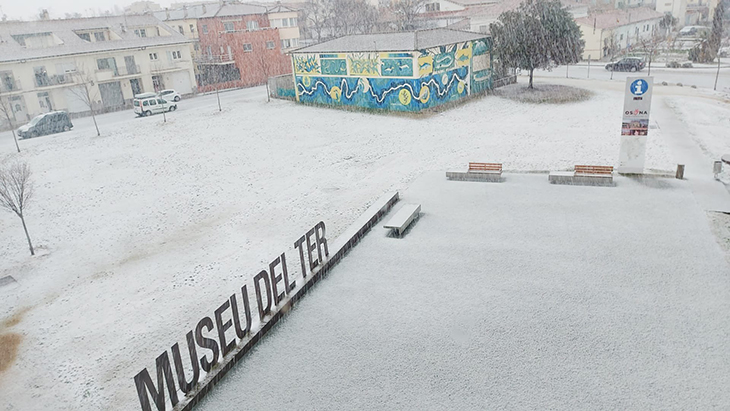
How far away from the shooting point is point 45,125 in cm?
3183

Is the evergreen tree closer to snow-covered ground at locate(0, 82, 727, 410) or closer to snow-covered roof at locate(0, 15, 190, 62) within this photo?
snow-covered ground at locate(0, 82, 727, 410)

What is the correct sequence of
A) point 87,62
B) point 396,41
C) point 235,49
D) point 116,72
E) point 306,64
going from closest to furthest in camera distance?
point 396,41 → point 306,64 → point 87,62 → point 116,72 → point 235,49

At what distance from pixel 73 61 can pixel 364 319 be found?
40.4 metres

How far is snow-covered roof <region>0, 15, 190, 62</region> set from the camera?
38375 millimetres

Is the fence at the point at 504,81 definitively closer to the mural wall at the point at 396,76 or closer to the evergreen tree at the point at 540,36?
the mural wall at the point at 396,76

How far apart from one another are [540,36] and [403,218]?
23421mm

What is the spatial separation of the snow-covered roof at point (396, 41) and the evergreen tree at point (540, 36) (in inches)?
87.2

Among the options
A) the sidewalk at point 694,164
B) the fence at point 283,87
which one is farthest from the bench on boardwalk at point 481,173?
the fence at point 283,87

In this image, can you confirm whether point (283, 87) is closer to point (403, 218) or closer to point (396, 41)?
→ point (396, 41)

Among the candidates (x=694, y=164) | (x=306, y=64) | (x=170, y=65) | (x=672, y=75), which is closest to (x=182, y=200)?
(x=694, y=164)

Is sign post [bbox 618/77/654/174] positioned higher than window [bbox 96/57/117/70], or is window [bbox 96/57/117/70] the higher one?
window [bbox 96/57/117/70]

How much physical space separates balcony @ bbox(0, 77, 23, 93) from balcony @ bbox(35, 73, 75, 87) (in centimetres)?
128

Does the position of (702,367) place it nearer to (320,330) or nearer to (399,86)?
(320,330)

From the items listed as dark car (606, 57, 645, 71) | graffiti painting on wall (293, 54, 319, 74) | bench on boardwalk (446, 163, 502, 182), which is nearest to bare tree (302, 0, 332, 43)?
graffiti painting on wall (293, 54, 319, 74)
